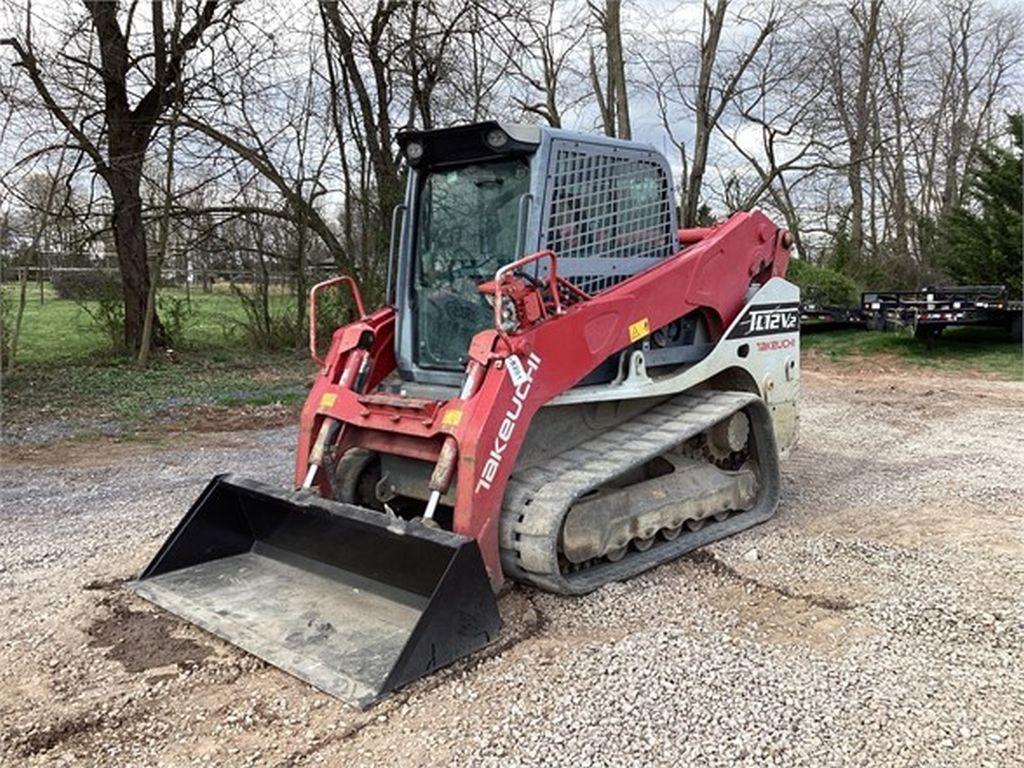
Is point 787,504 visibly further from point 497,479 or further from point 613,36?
point 613,36

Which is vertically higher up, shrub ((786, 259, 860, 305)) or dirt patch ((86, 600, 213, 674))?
shrub ((786, 259, 860, 305))

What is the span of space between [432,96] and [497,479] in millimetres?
11489

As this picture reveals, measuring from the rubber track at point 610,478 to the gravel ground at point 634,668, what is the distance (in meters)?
0.13

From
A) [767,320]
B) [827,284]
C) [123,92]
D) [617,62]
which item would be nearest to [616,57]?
[617,62]

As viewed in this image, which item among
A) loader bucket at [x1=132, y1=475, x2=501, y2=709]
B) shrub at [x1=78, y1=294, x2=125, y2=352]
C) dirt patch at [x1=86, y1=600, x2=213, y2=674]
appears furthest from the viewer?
shrub at [x1=78, y1=294, x2=125, y2=352]

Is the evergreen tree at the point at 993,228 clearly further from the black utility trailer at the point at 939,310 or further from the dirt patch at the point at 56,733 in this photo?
the dirt patch at the point at 56,733

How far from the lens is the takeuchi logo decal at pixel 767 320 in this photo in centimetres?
571

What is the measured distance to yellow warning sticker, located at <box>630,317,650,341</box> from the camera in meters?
4.85

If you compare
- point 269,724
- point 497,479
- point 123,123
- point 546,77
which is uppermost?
point 546,77

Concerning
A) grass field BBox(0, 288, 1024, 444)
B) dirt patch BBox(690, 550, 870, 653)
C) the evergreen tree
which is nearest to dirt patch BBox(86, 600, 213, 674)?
dirt patch BBox(690, 550, 870, 653)

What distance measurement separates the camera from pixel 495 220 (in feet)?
15.8

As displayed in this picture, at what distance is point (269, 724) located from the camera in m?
3.15

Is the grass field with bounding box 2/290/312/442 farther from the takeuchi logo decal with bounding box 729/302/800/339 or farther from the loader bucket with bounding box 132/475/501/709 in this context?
the takeuchi logo decal with bounding box 729/302/800/339

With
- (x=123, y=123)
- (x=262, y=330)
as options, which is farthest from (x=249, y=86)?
(x=262, y=330)
